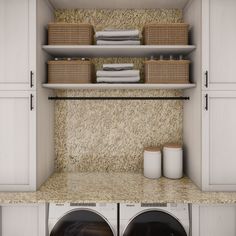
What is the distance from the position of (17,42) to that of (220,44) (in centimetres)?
162

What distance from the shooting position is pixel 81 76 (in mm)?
2068

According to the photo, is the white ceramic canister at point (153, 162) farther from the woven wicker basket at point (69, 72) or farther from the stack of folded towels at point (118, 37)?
the stack of folded towels at point (118, 37)

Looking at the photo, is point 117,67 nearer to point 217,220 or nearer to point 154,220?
point 154,220

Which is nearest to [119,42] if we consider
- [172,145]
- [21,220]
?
[172,145]

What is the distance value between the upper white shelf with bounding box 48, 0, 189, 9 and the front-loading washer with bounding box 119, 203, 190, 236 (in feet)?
6.03

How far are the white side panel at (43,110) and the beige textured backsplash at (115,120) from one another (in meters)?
0.18

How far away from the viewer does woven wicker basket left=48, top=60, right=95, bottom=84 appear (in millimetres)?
2064

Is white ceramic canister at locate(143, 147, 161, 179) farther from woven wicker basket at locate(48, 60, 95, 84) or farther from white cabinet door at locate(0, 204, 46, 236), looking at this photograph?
white cabinet door at locate(0, 204, 46, 236)

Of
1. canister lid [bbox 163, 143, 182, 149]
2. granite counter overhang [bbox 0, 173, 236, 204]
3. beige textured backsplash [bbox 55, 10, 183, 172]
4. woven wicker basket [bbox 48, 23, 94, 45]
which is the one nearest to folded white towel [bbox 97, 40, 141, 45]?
woven wicker basket [bbox 48, 23, 94, 45]

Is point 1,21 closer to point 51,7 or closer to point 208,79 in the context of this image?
point 51,7

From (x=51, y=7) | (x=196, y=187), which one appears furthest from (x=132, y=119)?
(x=51, y=7)

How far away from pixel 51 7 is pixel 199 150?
1.93 meters

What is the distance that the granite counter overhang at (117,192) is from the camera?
1.75 metres

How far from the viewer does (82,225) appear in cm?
184
